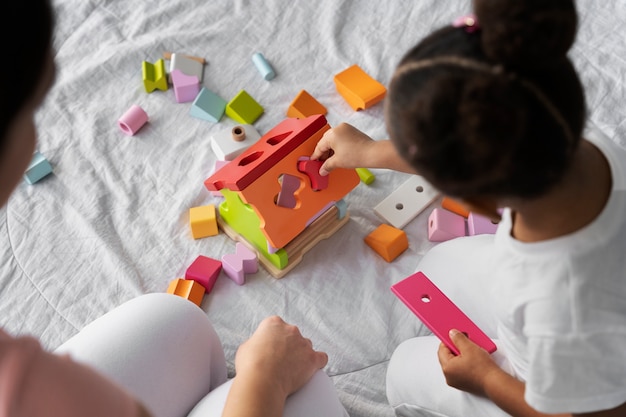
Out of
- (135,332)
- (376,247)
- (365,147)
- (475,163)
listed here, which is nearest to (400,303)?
(376,247)

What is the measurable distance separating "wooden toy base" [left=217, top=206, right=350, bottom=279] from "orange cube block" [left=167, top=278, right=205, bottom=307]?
11 centimetres

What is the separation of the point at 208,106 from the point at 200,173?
138mm

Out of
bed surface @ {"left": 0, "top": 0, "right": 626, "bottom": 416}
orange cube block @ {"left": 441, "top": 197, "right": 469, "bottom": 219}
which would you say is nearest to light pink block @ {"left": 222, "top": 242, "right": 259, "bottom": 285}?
bed surface @ {"left": 0, "top": 0, "right": 626, "bottom": 416}

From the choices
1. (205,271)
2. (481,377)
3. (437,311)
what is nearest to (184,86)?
(205,271)

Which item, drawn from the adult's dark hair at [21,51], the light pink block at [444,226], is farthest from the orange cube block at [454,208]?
the adult's dark hair at [21,51]

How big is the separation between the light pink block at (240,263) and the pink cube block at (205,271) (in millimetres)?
15

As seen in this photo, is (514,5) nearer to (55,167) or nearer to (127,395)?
(127,395)

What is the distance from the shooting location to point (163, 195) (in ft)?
3.75

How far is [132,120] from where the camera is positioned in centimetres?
120

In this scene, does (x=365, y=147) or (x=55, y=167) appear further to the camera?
(x=55, y=167)

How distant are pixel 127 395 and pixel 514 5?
0.41 m

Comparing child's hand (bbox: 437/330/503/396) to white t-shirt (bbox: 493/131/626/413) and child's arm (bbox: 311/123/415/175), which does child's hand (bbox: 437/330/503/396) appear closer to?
white t-shirt (bbox: 493/131/626/413)

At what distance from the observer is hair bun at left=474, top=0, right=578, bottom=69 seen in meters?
0.49

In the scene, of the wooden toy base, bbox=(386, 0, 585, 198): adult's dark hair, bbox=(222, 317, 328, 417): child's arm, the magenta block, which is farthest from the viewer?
the magenta block
